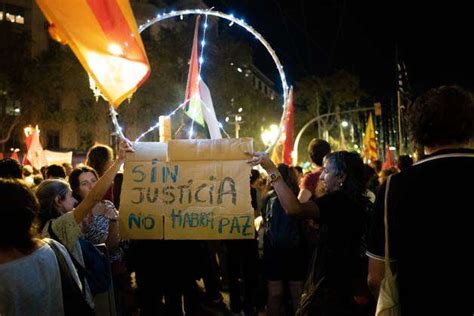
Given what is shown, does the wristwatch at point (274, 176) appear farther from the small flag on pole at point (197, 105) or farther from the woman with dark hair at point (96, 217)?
the small flag on pole at point (197, 105)

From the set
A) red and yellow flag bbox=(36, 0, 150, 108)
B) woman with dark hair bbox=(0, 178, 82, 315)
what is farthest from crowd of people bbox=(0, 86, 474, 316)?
red and yellow flag bbox=(36, 0, 150, 108)

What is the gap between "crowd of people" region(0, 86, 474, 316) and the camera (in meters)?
2.22

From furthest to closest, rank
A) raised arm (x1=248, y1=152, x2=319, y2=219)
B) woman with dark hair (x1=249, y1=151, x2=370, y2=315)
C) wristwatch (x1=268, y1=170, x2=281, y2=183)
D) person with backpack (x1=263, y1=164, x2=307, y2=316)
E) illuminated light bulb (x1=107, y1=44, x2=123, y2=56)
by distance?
person with backpack (x1=263, y1=164, x2=307, y2=316) → illuminated light bulb (x1=107, y1=44, x2=123, y2=56) → wristwatch (x1=268, y1=170, x2=281, y2=183) → raised arm (x1=248, y1=152, x2=319, y2=219) → woman with dark hair (x1=249, y1=151, x2=370, y2=315)

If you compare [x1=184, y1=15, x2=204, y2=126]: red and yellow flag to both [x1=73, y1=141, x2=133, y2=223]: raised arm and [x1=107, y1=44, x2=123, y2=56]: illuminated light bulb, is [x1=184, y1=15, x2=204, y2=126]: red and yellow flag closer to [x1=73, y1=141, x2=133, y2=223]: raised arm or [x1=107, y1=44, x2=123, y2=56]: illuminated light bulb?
[x1=107, y1=44, x2=123, y2=56]: illuminated light bulb

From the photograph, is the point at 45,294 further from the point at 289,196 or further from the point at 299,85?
the point at 299,85

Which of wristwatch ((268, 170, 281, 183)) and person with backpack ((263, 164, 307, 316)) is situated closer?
wristwatch ((268, 170, 281, 183))

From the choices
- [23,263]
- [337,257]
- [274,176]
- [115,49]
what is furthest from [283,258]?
[23,263]

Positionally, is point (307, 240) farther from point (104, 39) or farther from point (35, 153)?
point (35, 153)

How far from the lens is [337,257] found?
3408mm

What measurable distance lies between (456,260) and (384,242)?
0.32 meters

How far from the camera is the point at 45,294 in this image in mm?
2619

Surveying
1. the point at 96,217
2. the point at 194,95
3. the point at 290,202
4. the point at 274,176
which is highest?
the point at 194,95

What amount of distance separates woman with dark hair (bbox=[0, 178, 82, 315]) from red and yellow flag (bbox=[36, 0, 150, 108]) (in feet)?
5.39

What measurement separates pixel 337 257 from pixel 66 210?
2065 mm
